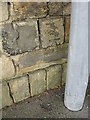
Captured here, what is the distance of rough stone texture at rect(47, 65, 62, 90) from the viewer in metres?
2.17

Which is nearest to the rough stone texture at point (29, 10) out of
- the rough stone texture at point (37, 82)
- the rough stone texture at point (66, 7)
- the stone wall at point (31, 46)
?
the stone wall at point (31, 46)

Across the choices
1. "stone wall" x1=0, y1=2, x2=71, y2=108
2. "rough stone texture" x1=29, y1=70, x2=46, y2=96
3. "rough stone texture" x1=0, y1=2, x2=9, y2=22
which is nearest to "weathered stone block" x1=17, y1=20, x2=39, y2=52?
"stone wall" x1=0, y1=2, x2=71, y2=108

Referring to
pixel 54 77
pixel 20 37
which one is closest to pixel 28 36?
pixel 20 37

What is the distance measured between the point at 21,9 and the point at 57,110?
826 millimetres

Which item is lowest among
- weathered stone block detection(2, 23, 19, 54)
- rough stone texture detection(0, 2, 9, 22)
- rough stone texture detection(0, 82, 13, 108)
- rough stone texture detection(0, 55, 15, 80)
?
rough stone texture detection(0, 82, 13, 108)

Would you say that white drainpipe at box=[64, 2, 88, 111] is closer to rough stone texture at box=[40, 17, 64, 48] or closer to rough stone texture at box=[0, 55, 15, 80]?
rough stone texture at box=[40, 17, 64, 48]

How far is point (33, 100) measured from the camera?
2145 mm

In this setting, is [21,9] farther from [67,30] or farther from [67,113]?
[67,113]

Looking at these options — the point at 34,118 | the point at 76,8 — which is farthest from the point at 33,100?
the point at 76,8

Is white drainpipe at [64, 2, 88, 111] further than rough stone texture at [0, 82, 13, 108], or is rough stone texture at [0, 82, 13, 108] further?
rough stone texture at [0, 82, 13, 108]

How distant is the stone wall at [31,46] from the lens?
1821 millimetres

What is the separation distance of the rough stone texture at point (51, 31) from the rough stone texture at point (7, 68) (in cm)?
30

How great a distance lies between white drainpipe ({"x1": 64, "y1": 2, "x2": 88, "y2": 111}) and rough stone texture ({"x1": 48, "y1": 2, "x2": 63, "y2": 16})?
216 millimetres

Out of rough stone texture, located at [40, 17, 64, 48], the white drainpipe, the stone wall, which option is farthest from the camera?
rough stone texture, located at [40, 17, 64, 48]
